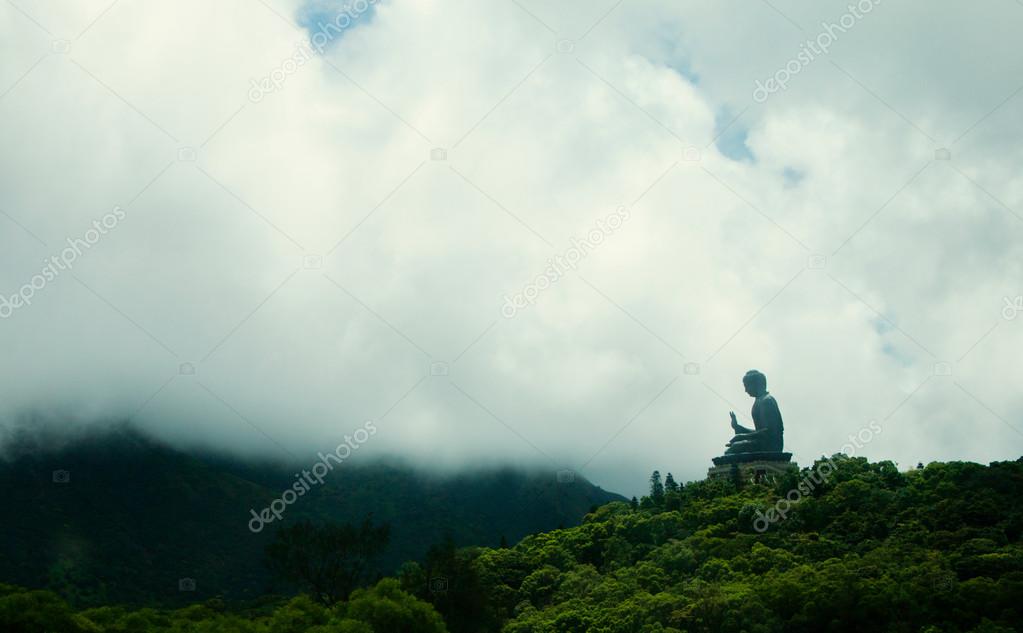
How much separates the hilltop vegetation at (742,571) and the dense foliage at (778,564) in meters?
0.10

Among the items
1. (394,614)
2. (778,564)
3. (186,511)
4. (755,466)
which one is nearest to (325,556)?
(394,614)

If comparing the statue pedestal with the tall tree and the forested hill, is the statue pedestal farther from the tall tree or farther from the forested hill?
the tall tree

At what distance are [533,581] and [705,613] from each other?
17.0m

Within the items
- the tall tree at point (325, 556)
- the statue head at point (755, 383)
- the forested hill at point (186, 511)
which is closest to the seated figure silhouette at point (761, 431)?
the statue head at point (755, 383)

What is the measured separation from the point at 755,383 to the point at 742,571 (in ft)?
97.5

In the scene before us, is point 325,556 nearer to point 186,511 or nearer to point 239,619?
point 239,619

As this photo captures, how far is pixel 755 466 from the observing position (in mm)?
85562

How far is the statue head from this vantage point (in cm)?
8938

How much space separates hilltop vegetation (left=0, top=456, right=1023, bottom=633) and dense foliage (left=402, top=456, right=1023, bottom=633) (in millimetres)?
101

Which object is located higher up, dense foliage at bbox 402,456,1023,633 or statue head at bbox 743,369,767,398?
statue head at bbox 743,369,767,398

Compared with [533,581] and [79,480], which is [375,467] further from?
[533,581]

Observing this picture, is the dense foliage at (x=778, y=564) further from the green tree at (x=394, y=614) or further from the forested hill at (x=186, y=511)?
the forested hill at (x=186, y=511)

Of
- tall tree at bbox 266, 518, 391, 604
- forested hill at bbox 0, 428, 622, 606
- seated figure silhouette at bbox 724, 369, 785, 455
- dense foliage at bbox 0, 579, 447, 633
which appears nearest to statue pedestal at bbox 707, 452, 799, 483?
seated figure silhouette at bbox 724, 369, 785, 455

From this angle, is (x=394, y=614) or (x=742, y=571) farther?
(x=742, y=571)
